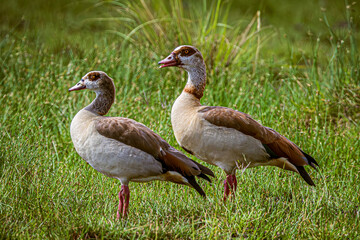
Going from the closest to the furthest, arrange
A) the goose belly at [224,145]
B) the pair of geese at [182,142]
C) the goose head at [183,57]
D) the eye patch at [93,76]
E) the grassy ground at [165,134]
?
1. the grassy ground at [165,134]
2. the pair of geese at [182,142]
3. the goose belly at [224,145]
4. the eye patch at [93,76]
5. the goose head at [183,57]

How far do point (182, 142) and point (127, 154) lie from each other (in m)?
0.65

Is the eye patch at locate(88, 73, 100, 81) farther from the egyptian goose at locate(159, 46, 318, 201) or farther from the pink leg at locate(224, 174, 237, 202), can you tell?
the pink leg at locate(224, 174, 237, 202)

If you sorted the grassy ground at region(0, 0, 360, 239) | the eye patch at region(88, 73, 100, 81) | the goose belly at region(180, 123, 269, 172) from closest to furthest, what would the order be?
the grassy ground at region(0, 0, 360, 239), the goose belly at region(180, 123, 269, 172), the eye patch at region(88, 73, 100, 81)

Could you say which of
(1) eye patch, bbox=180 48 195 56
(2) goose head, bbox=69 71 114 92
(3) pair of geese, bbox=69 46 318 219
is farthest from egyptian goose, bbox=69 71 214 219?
(1) eye patch, bbox=180 48 195 56

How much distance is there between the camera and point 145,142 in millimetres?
3889

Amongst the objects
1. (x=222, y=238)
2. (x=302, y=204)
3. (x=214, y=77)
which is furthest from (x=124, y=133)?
(x=214, y=77)

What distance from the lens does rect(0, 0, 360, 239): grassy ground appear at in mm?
3746

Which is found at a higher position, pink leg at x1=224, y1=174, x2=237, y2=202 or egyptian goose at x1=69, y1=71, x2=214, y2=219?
egyptian goose at x1=69, y1=71, x2=214, y2=219

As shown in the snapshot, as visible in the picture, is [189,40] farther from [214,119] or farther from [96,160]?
[96,160]

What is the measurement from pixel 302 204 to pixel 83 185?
6.28 feet

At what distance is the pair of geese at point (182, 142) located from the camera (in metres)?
3.86

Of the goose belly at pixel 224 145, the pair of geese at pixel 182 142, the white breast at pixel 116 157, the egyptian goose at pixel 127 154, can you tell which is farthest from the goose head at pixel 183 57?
the white breast at pixel 116 157

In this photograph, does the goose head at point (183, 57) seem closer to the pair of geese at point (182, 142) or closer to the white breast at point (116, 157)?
the pair of geese at point (182, 142)

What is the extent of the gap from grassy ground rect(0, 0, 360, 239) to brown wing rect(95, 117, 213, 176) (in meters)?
0.37
